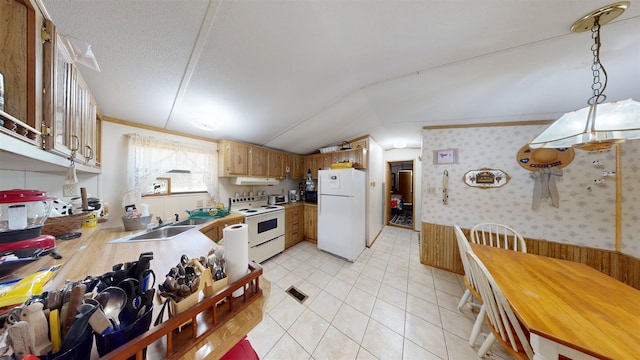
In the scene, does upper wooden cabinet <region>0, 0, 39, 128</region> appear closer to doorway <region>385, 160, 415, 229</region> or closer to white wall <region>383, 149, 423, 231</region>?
white wall <region>383, 149, 423, 231</region>

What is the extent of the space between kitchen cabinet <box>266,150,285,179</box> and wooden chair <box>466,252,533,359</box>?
9.47 ft

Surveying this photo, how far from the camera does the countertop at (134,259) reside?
580 mm

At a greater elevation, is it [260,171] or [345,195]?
[260,171]

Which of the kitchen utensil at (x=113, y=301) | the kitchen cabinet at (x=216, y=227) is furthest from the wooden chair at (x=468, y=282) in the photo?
the kitchen cabinet at (x=216, y=227)

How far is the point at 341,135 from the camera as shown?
Answer: 10.0 ft

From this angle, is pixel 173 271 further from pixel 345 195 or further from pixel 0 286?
pixel 345 195

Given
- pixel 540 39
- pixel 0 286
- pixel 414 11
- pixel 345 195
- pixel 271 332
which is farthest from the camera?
pixel 345 195

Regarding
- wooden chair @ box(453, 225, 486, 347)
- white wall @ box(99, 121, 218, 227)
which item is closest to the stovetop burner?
white wall @ box(99, 121, 218, 227)

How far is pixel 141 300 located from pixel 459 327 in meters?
2.34

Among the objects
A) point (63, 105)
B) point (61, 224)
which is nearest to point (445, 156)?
point (63, 105)

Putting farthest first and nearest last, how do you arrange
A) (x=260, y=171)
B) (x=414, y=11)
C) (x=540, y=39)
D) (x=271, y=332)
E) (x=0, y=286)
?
1. (x=260, y=171)
2. (x=271, y=332)
3. (x=540, y=39)
4. (x=414, y=11)
5. (x=0, y=286)

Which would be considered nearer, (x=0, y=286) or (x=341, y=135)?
(x=0, y=286)

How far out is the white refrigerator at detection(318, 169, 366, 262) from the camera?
105 inches

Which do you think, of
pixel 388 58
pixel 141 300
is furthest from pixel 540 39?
Result: pixel 141 300
